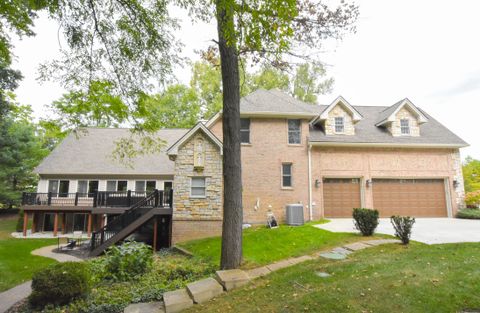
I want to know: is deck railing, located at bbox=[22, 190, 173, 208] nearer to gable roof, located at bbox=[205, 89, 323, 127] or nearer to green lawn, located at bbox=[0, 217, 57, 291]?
green lawn, located at bbox=[0, 217, 57, 291]

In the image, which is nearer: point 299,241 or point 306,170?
point 299,241

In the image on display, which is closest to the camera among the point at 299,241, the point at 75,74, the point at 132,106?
the point at 75,74

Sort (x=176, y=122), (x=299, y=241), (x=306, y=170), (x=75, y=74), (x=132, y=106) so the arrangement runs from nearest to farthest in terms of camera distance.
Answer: (x=75, y=74)
(x=132, y=106)
(x=299, y=241)
(x=306, y=170)
(x=176, y=122)

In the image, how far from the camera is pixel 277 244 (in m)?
8.94

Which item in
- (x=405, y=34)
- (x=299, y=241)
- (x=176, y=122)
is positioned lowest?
(x=299, y=241)

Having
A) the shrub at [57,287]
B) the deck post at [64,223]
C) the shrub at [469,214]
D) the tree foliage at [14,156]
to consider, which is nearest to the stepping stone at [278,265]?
the shrub at [57,287]

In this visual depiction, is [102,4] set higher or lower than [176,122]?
lower

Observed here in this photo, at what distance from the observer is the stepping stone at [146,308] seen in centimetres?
498

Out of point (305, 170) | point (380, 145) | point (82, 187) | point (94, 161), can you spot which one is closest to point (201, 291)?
point (305, 170)

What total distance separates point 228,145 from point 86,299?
490 centimetres

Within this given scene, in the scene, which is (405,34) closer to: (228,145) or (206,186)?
(228,145)

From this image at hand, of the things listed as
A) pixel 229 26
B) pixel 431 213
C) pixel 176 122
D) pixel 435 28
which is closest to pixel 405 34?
pixel 435 28

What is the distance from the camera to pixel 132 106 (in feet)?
27.6

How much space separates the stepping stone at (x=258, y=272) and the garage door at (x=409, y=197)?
11765mm
